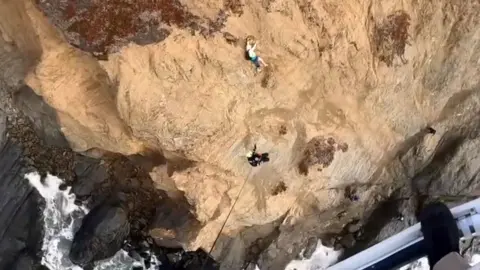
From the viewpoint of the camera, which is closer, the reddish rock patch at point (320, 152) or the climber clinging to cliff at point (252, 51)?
the climber clinging to cliff at point (252, 51)

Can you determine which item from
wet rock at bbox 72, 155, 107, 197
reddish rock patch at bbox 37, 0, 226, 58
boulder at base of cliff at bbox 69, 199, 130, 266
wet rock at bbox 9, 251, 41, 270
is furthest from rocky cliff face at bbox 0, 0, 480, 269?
wet rock at bbox 9, 251, 41, 270

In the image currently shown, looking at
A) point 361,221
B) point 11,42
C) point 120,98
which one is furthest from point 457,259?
point 11,42

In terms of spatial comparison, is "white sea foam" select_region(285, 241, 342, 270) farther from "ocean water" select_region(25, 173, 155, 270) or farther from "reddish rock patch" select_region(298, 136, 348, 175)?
"ocean water" select_region(25, 173, 155, 270)

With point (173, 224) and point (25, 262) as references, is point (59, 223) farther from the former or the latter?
point (173, 224)

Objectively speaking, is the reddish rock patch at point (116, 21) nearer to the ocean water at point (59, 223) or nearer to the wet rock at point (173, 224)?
the wet rock at point (173, 224)

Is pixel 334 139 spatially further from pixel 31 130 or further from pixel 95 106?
pixel 31 130

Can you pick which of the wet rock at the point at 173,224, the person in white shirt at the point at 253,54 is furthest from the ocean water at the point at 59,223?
the person in white shirt at the point at 253,54
